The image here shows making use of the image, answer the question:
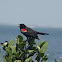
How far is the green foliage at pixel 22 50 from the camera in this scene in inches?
197

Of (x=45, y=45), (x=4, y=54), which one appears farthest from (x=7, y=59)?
(x=45, y=45)

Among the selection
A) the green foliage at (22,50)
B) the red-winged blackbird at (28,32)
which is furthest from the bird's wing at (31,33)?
the green foliage at (22,50)

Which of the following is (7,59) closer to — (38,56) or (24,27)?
(38,56)

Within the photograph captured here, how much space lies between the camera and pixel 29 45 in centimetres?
526

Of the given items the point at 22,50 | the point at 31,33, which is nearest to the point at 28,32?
the point at 31,33

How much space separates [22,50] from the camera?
5059mm

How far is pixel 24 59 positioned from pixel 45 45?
1.88 ft

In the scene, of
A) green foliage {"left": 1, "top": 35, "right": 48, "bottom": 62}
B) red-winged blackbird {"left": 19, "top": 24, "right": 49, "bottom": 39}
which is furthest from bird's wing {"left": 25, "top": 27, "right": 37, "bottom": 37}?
green foliage {"left": 1, "top": 35, "right": 48, "bottom": 62}

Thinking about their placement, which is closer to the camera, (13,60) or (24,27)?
(13,60)

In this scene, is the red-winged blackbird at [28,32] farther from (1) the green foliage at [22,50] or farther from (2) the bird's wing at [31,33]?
(1) the green foliage at [22,50]

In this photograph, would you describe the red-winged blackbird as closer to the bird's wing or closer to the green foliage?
the bird's wing

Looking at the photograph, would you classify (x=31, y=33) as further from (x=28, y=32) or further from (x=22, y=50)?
(x=22, y=50)

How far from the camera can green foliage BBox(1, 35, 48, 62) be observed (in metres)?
5.01

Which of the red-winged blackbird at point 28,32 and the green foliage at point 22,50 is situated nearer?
the green foliage at point 22,50
